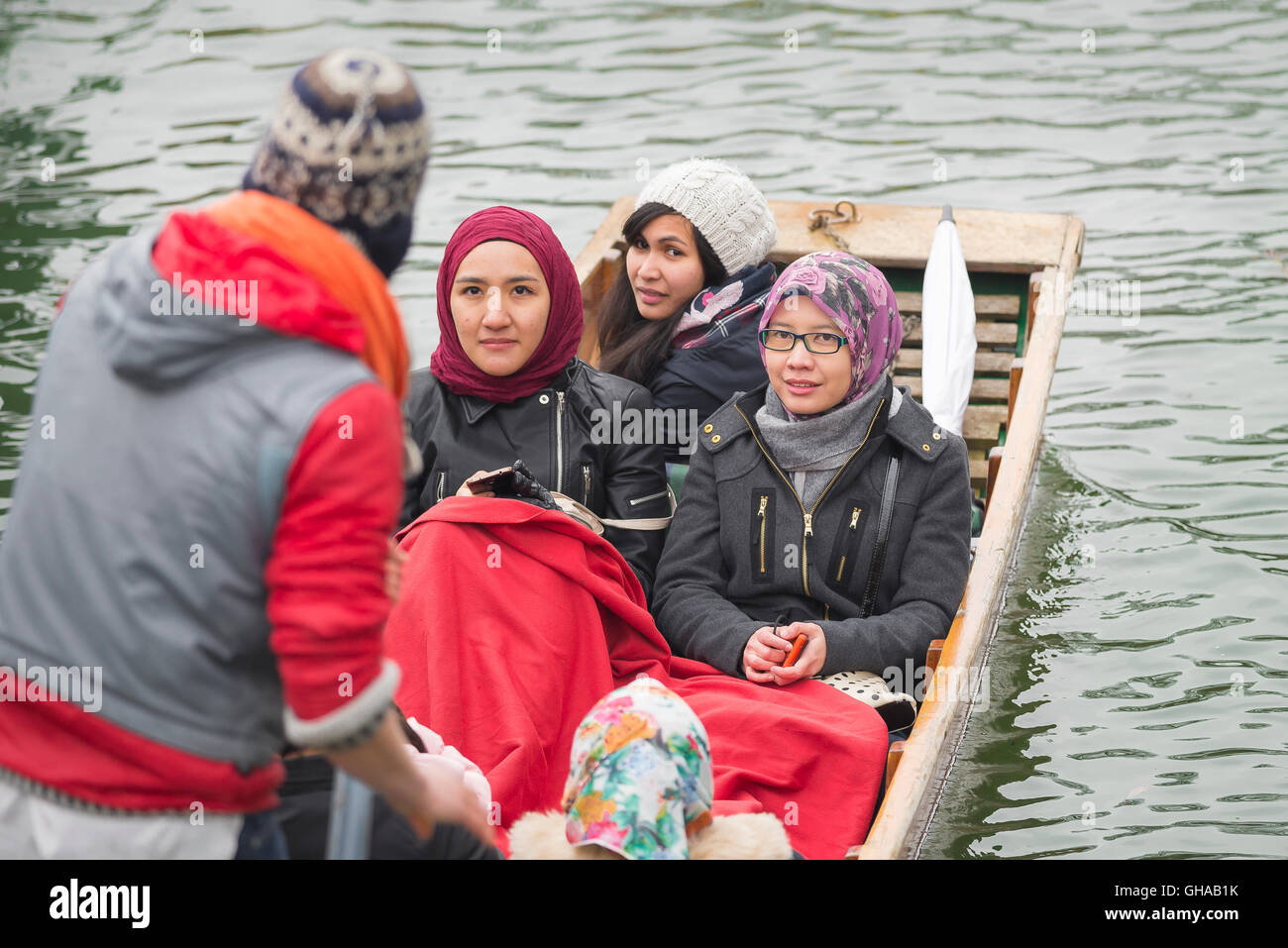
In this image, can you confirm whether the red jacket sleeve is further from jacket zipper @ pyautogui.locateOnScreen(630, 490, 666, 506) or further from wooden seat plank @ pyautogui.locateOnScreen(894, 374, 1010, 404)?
wooden seat plank @ pyautogui.locateOnScreen(894, 374, 1010, 404)

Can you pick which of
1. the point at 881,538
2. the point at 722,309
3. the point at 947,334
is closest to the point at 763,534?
the point at 881,538

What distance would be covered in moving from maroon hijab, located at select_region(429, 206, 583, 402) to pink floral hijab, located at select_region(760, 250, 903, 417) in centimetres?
48

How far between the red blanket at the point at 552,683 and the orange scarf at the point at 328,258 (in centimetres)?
136

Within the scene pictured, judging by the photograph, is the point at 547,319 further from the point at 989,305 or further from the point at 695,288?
the point at 989,305

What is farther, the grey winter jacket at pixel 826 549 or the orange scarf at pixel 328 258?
the grey winter jacket at pixel 826 549

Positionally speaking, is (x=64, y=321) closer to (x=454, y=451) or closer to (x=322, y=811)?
(x=322, y=811)

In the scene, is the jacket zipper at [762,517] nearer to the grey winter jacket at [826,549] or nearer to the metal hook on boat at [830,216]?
the grey winter jacket at [826,549]

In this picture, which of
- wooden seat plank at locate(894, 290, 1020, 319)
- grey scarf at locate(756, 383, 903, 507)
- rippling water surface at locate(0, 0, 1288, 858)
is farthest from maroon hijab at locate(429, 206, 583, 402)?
wooden seat plank at locate(894, 290, 1020, 319)

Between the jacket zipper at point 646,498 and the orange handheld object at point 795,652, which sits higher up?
the jacket zipper at point 646,498

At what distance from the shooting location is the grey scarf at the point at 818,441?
11.1ft

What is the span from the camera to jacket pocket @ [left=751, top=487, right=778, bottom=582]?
3451 millimetres

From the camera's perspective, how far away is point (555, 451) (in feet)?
11.6

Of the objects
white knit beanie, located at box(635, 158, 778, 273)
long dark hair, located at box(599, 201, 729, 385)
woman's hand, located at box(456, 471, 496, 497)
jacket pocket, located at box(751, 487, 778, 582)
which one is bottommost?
jacket pocket, located at box(751, 487, 778, 582)

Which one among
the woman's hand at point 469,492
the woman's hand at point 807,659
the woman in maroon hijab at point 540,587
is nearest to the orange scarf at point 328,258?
the woman in maroon hijab at point 540,587
